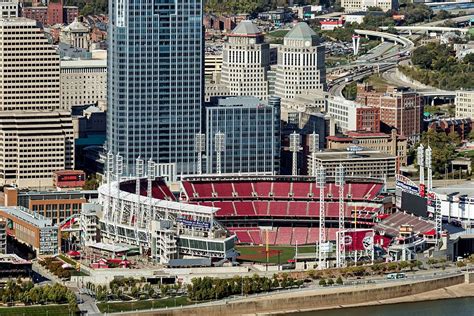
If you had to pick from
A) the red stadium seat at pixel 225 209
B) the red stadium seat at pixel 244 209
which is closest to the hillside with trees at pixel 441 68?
the red stadium seat at pixel 244 209

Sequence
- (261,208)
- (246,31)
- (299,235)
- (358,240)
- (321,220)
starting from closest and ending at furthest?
(321,220), (358,240), (299,235), (261,208), (246,31)

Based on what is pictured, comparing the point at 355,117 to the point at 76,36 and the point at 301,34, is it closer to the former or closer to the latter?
the point at 301,34

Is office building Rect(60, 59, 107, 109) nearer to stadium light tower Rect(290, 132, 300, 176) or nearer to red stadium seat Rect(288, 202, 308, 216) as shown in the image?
stadium light tower Rect(290, 132, 300, 176)

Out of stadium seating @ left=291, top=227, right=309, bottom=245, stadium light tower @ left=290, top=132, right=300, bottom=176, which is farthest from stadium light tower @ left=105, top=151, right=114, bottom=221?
stadium light tower @ left=290, top=132, right=300, bottom=176

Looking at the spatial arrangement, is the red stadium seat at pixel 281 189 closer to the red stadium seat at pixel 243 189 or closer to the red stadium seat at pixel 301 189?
the red stadium seat at pixel 301 189

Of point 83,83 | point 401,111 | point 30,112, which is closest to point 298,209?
point 30,112

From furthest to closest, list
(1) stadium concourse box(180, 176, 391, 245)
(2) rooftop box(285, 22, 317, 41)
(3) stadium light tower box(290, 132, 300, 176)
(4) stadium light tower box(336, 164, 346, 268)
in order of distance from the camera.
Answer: (2) rooftop box(285, 22, 317, 41) → (3) stadium light tower box(290, 132, 300, 176) → (1) stadium concourse box(180, 176, 391, 245) → (4) stadium light tower box(336, 164, 346, 268)
